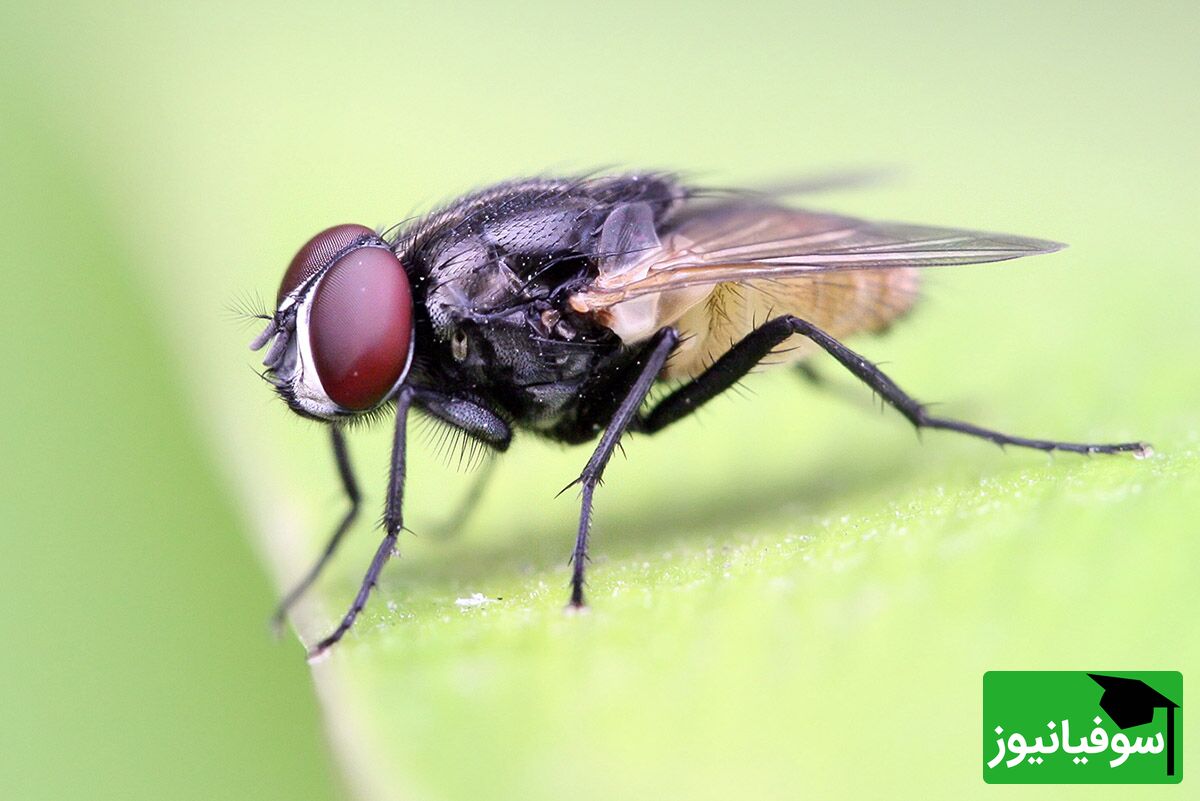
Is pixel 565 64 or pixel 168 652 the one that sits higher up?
pixel 565 64

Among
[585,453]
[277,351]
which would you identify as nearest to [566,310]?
[277,351]

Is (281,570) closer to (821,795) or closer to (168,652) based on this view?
(168,652)

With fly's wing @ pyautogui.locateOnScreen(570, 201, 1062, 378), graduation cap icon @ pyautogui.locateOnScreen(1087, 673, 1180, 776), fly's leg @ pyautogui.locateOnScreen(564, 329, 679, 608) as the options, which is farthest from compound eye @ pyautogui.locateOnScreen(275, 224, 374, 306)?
graduation cap icon @ pyautogui.locateOnScreen(1087, 673, 1180, 776)

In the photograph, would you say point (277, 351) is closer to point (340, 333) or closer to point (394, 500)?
point (340, 333)

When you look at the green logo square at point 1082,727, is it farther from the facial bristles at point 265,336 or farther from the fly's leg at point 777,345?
the facial bristles at point 265,336

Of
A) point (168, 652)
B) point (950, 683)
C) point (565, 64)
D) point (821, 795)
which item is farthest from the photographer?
point (565, 64)

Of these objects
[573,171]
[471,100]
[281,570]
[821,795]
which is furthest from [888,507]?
[471,100]
